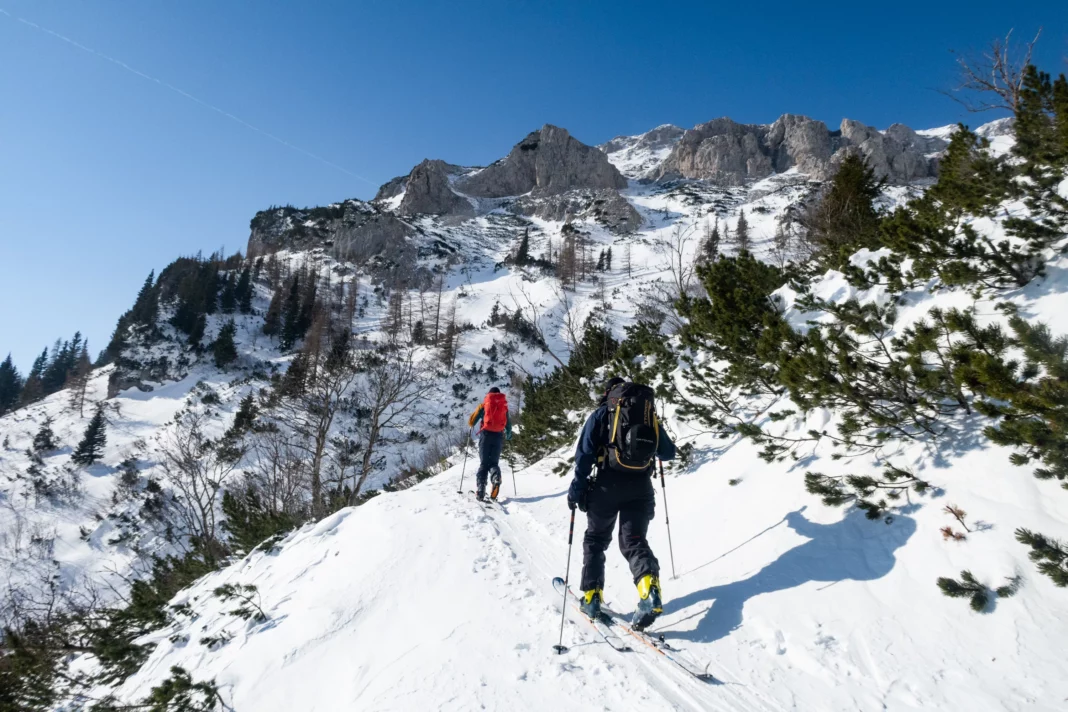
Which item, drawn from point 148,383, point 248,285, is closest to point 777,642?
point 148,383

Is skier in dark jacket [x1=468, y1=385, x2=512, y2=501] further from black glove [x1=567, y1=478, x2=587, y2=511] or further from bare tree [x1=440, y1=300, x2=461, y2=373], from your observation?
bare tree [x1=440, y1=300, x2=461, y2=373]

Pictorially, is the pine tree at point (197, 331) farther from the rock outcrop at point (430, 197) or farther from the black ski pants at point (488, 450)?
the rock outcrop at point (430, 197)

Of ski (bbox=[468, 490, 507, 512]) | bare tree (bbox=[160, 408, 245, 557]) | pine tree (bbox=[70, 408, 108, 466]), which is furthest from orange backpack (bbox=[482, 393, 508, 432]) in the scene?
pine tree (bbox=[70, 408, 108, 466])

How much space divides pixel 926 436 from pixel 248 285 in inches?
2554

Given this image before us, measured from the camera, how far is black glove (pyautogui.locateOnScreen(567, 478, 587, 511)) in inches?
145

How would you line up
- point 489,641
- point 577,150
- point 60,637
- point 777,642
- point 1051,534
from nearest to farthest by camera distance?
point 1051,534
point 777,642
point 489,641
point 60,637
point 577,150

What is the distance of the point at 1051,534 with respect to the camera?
110 inches

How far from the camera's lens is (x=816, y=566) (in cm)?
361

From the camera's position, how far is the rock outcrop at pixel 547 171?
10444 centimetres

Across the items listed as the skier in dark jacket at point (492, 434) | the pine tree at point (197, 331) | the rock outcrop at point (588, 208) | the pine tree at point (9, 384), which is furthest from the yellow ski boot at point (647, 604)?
the rock outcrop at point (588, 208)

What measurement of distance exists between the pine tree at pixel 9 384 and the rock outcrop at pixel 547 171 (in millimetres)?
81386

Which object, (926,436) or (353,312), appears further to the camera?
(353,312)

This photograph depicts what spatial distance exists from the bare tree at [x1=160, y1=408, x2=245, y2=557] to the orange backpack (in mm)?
13694

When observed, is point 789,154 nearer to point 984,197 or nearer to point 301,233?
point 301,233
